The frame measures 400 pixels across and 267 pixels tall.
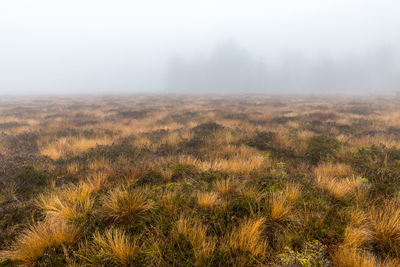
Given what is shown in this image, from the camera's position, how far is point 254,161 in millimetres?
4883

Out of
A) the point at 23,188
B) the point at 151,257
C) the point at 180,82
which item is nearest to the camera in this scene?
the point at 151,257

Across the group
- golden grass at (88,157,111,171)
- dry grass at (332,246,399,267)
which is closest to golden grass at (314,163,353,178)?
dry grass at (332,246,399,267)

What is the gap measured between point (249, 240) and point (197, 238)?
0.64 m

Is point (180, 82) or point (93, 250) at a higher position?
point (180, 82)

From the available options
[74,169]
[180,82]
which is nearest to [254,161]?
[74,169]

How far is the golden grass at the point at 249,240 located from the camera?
2039mm

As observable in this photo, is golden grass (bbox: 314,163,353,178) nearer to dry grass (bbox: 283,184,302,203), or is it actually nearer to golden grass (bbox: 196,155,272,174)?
golden grass (bbox: 196,155,272,174)

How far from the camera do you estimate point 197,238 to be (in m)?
2.18

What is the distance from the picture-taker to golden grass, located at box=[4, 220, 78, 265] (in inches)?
78.8

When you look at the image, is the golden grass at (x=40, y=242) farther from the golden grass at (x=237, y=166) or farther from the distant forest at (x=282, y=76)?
the distant forest at (x=282, y=76)

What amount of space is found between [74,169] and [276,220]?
526 cm

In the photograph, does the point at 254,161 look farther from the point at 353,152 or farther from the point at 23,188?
the point at 23,188

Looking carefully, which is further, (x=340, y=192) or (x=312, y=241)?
(x=340, y=192)


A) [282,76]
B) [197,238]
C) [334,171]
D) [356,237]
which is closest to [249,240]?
[197,238]
